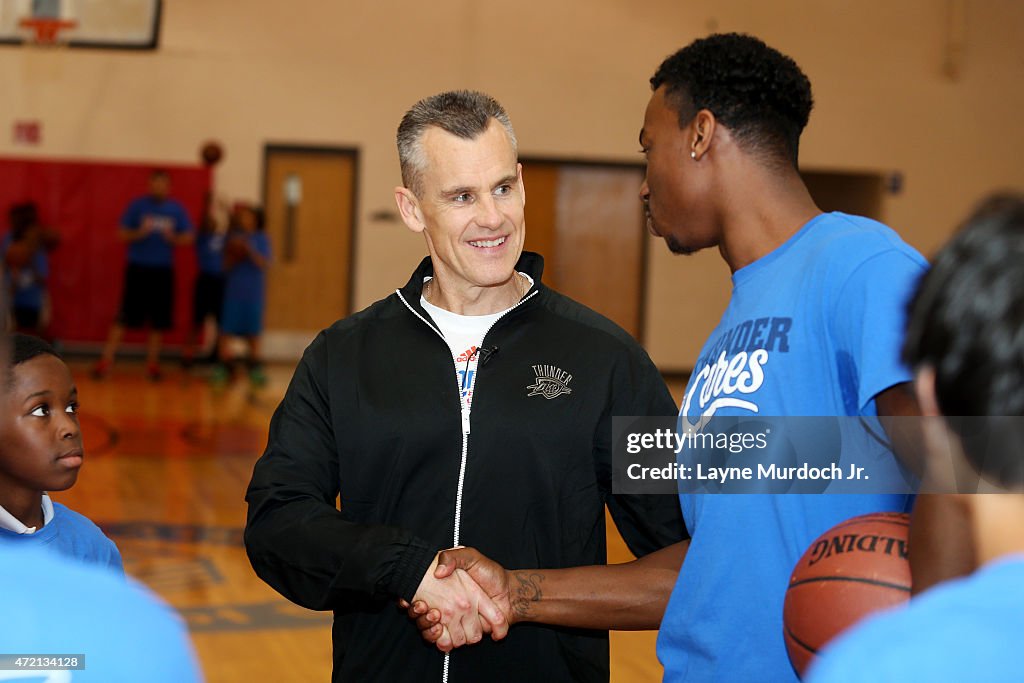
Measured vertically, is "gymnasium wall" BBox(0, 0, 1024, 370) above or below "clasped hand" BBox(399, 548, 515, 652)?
above

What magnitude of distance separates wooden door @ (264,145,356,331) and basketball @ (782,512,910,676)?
11.4 metres

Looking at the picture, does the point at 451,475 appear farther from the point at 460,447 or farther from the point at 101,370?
the point at 101,370

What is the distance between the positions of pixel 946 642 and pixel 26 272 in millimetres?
10425

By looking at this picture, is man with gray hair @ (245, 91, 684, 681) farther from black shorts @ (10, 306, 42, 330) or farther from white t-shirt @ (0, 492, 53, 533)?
black shorts @ (10, 306, 42, 330)

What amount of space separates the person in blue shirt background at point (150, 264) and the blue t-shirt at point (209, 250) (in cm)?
13

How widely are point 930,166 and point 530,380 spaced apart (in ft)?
40.4

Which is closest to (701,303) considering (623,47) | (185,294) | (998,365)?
(623,47)

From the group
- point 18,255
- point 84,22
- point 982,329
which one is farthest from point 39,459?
point 84,22

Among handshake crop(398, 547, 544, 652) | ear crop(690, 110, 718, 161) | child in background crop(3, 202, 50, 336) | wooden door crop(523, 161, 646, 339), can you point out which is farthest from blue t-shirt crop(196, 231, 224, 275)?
ear crop(690, 110, 718, 161)

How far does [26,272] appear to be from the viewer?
10031 millimetres

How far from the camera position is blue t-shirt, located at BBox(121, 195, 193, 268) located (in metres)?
10.8

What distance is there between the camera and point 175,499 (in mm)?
6352

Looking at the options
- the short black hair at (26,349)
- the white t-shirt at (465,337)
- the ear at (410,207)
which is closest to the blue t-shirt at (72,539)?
the short black hair at (26,349)

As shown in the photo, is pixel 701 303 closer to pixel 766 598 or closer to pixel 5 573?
pixel 766 598
